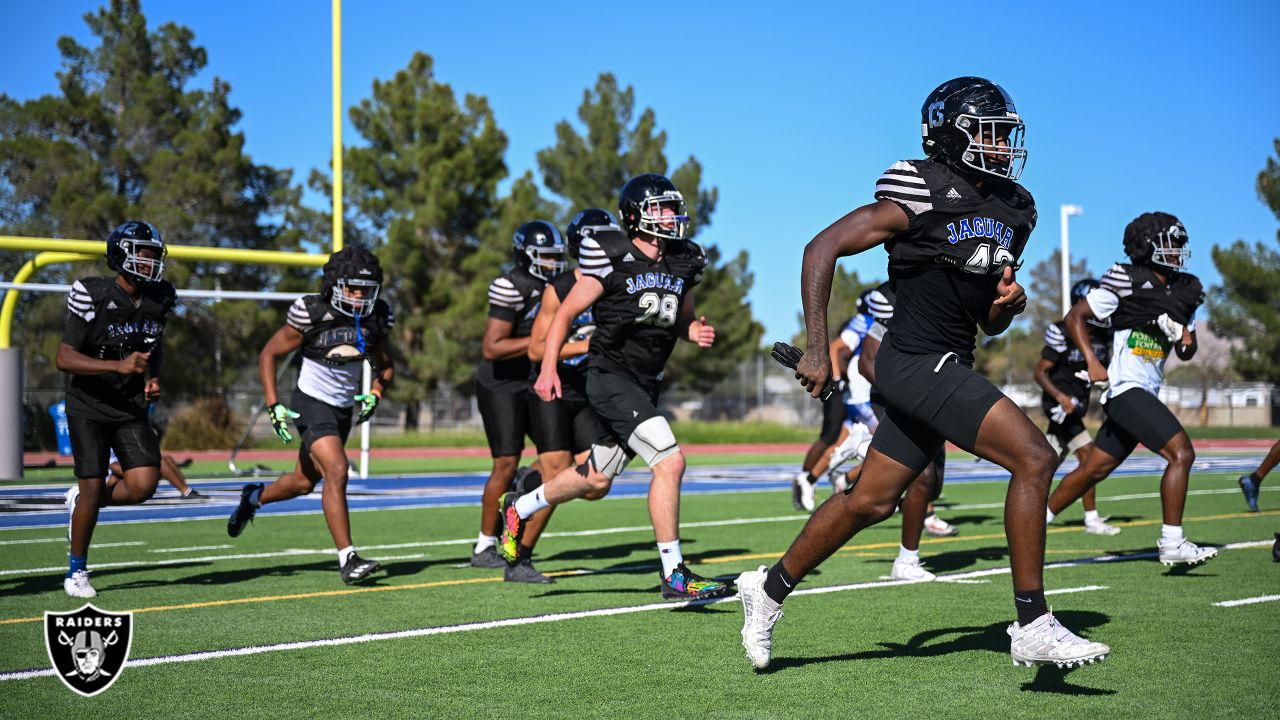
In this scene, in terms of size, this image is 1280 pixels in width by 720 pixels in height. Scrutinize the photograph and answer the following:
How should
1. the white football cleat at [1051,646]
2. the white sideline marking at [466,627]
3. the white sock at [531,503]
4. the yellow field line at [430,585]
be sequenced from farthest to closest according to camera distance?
the white sock at [531,503] → the yellow field line at [430,585] → the white sideline marking at [466,627] → the white football cleat at [1051,646]

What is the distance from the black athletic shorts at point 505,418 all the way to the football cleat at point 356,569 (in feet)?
4.56

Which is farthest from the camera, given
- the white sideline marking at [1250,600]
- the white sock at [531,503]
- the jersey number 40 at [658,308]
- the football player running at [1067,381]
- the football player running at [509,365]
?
the football player running at [1067,381]

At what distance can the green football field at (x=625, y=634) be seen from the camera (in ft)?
13.9

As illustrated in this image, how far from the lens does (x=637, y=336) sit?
6609 millimetres

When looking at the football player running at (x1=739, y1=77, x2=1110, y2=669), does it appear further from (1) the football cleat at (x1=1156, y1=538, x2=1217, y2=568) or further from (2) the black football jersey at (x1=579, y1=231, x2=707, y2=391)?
(1) the football cleat at (x1=1156, y1=538, x2=1217, y2=568)

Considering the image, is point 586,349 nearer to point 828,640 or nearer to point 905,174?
point 828,640

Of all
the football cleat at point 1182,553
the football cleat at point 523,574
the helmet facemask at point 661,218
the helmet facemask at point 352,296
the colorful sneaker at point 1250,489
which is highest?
the helmet facemask at point 661,218

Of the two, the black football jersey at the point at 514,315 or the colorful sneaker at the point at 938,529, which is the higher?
the black football jersey at the point at 514,315

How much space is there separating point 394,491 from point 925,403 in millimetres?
11500

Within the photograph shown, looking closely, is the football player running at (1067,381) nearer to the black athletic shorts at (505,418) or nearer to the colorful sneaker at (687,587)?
the black athletic shorts at (505,418)

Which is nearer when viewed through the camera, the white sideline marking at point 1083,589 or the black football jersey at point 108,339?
the white sideline marking at point 1083,589

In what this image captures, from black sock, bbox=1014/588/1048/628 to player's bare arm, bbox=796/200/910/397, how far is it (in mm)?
971

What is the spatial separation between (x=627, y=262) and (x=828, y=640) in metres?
2.22

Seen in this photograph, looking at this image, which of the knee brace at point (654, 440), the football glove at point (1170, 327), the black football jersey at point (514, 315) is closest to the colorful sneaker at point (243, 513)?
the black football jersey at point (514, 315)
